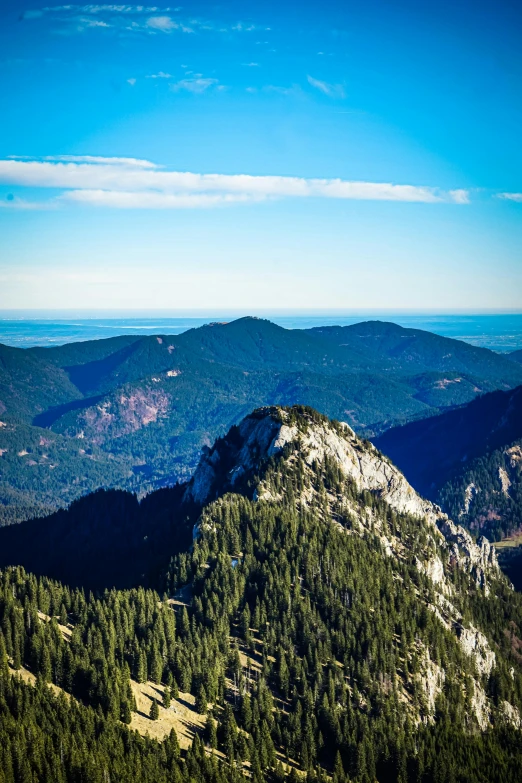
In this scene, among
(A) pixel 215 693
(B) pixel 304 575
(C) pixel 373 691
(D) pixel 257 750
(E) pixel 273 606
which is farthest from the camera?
(B) pixel 304 575

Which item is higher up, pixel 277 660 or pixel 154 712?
pixel 154 712

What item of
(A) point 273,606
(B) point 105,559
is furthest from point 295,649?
(B) point 105,559

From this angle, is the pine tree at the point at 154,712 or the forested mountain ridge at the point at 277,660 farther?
the pine tree at the point at 154,712

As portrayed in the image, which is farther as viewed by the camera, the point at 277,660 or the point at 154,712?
the point at 277,660

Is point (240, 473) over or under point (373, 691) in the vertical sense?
over

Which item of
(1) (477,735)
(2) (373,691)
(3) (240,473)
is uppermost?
(3) (240,473)

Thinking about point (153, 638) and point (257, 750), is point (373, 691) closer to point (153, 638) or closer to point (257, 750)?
point (257, 750)

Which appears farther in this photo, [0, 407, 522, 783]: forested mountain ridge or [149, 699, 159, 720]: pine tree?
[149, 699, 159, 720]: pine tree

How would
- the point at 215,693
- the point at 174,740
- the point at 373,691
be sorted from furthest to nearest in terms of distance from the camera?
the point at 373,691, the point at 215,693, the point at 174,740
